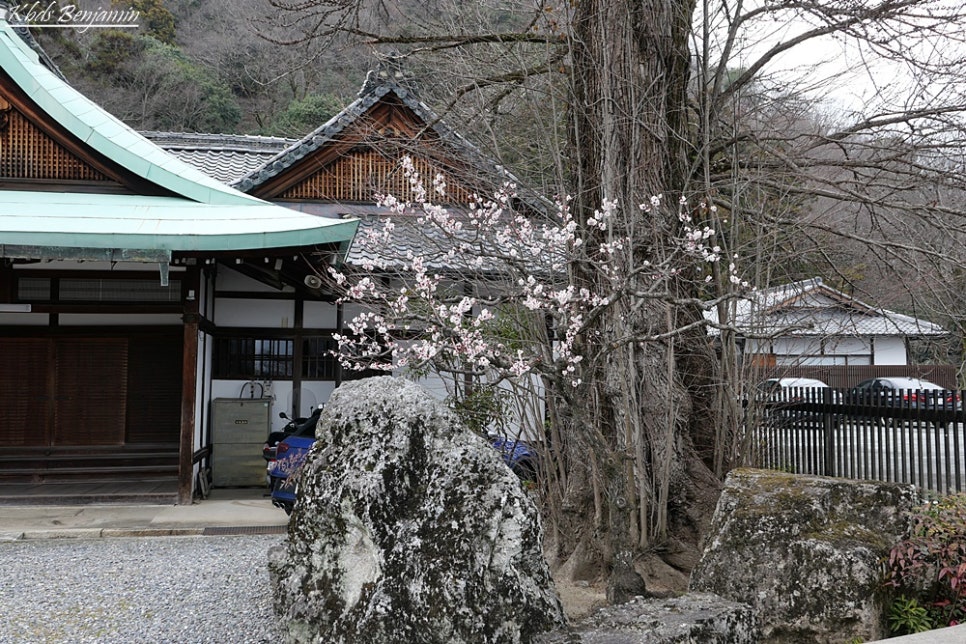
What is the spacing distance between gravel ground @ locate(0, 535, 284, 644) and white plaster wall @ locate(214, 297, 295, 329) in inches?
162

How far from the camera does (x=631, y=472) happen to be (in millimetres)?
5574

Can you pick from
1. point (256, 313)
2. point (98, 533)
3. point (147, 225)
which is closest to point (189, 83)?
point (256, 313)

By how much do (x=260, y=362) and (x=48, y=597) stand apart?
611 cm

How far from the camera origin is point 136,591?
5.94 metres

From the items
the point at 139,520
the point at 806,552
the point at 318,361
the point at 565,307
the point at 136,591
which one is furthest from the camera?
the point at 318,361

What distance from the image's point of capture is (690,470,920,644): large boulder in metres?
4.18

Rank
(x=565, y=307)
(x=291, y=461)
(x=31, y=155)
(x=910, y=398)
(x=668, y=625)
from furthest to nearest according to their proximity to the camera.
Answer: (x=31, y=155) < (x=291, y=461) < (x=910, y=398) < (x=565, y=307) < (x=668, y=625)

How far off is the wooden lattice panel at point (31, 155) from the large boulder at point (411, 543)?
765 cm

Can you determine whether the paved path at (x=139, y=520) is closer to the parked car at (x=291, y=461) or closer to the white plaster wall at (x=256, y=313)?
the parked car at (x=291, y=461)

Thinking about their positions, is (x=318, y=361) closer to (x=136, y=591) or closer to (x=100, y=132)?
(x=100, y=132)

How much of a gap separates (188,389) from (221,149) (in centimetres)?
874

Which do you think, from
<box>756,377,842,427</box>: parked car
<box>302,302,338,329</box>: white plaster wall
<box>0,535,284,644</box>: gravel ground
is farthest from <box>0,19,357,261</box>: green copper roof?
<box>756,377,842,427</box>: parked car

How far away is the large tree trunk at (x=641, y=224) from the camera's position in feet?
19.5

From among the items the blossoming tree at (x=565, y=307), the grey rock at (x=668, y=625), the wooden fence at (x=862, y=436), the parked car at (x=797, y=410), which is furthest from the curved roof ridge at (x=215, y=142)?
the grey rock at (x=668, y=625)
